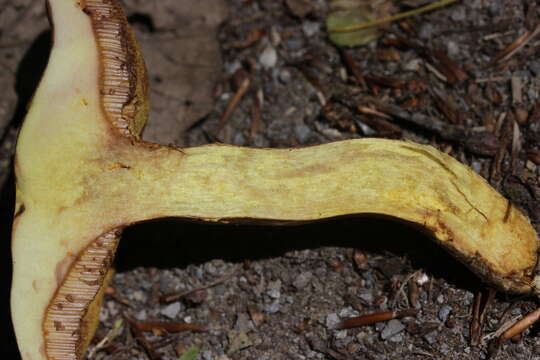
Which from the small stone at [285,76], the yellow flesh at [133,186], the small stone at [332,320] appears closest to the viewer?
the yellow flesh at [133,186]

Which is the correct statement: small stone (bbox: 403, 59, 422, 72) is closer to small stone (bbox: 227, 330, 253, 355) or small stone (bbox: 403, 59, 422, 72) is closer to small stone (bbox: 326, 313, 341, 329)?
small stone (bbox: 326, 313, 341, 329)

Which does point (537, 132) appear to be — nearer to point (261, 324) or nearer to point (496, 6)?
point (496, 6)

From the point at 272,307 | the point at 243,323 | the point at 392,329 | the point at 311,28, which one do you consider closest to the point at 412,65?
the point at 311,28

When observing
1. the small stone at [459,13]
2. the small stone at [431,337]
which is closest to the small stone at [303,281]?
the small stone at [431,337]

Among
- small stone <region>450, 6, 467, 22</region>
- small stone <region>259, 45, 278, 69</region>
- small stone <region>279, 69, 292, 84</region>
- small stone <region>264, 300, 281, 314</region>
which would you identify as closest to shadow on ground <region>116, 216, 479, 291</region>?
small stone <region>264, 300, 281, 314</region>

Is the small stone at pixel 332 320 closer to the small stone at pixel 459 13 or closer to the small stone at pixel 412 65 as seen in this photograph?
the small stone at pixel 412 65
